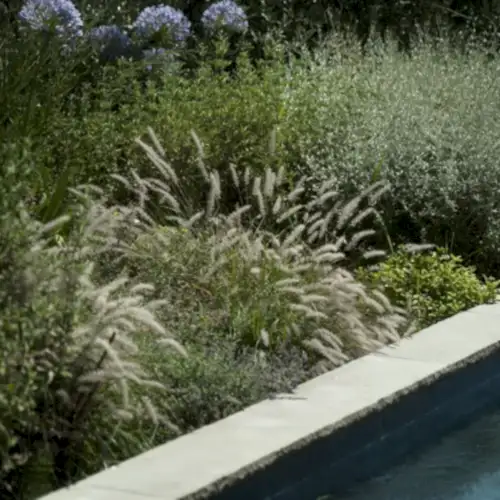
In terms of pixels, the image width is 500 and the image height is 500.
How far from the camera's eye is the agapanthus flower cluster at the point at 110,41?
9.16 m

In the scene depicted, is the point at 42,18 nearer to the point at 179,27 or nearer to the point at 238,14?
the point at 179,27

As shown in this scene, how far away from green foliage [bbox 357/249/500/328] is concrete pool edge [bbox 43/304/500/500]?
251mm

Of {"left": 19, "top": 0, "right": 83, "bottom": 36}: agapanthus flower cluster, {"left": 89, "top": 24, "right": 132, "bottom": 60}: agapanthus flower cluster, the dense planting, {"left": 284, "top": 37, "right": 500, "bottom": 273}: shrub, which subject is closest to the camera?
the dense planting

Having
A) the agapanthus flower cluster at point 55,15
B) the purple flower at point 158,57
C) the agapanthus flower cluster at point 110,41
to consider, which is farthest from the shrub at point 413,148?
the agapanthus flower cluster at point 55,15

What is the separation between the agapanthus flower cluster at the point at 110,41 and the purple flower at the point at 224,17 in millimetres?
789

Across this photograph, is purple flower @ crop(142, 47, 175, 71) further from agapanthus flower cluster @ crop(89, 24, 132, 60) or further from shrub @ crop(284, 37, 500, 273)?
shrub @ crop(284, 37, 500, 273)

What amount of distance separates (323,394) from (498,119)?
10.6 feet

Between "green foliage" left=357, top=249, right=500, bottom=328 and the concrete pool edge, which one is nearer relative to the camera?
the concrete pool edge

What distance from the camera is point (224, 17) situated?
998 centimetres

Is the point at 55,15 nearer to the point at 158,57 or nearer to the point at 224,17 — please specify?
the point at 158,57

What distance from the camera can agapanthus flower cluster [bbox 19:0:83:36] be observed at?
29.0 feet

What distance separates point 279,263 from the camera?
651 cm

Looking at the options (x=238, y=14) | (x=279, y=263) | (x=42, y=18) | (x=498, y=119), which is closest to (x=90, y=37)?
(x=42, y=18)

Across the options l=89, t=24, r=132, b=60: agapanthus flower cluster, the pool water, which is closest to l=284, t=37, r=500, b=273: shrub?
l=89, t=24, r=132, b=60: agapanthus flower cluster
